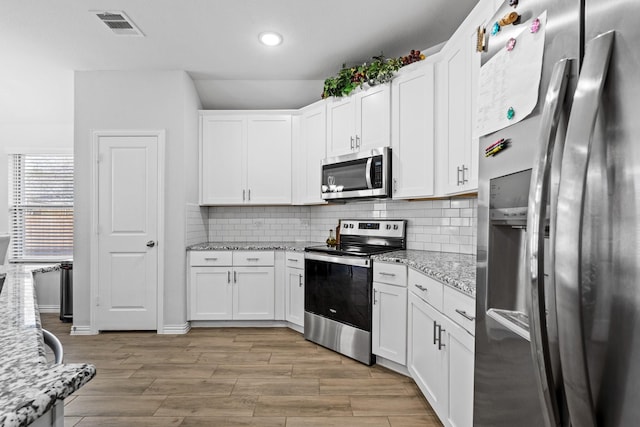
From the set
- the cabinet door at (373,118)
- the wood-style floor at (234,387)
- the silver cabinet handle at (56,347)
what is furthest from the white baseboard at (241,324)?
the silver cabinet handle at (56,347)

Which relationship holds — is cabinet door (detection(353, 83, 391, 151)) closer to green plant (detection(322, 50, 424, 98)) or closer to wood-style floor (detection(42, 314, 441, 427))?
green plant (detection(322, 50, 424, 98))

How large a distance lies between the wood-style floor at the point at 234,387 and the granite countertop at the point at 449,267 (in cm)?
87

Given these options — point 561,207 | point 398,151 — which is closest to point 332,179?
point 398,151

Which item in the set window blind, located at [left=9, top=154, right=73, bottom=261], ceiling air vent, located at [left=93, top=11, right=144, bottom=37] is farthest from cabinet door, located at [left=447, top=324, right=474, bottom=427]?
window blind, located at [left=9, top=154, right=73, bottom=261]

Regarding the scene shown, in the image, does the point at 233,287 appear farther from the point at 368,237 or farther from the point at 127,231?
the point at 368,237

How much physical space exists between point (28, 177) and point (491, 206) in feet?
19.1

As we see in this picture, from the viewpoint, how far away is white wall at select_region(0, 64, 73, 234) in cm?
407

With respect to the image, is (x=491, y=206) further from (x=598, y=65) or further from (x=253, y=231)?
(x=253, y=231)

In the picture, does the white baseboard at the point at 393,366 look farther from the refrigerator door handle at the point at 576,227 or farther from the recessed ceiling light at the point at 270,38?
the recessed ceiling light at the point at 270,38

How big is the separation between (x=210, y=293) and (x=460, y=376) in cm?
283

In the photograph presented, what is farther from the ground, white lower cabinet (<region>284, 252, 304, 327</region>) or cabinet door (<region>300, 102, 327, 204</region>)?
cabinet door (<region>300, 102, 327, 204</region>)

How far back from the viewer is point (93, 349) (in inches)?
133

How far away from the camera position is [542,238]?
0.71m

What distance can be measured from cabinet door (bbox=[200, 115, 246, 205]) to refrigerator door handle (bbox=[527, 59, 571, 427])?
3.70m
